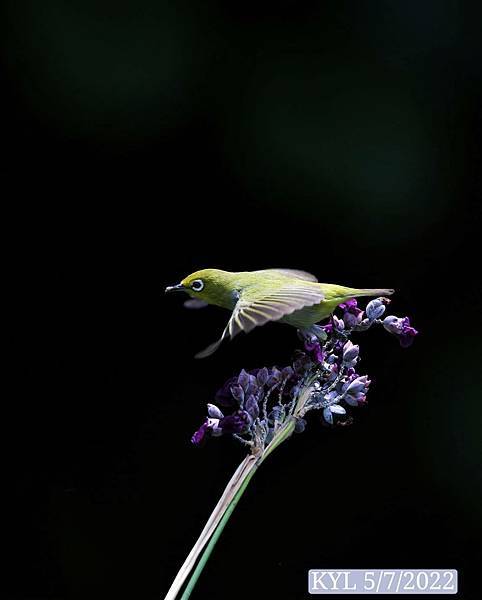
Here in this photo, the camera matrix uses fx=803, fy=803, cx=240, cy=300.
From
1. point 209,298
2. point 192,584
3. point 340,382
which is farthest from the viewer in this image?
point 209,298

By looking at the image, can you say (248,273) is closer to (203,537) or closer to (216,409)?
(216,409)

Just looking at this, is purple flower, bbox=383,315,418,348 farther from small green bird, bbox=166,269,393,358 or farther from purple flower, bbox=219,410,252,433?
purple flower, bbox=219,410,252,433

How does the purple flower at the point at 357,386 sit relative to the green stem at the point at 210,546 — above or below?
above

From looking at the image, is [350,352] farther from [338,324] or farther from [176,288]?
[176,288]

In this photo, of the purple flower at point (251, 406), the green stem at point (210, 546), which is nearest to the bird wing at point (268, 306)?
the purple flower at point (251, 406)

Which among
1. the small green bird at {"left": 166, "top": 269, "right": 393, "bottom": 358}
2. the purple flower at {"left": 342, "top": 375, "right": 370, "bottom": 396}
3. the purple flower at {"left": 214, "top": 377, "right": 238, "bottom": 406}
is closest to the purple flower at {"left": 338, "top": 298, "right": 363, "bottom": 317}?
the small green bird at {"left": 166, "top": 269, "right": 393, "bottom": 358}

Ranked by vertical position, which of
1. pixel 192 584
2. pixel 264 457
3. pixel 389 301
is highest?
pixel 389 301

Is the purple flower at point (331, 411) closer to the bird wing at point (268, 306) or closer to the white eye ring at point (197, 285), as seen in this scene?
the bird wing at point (268, 306)

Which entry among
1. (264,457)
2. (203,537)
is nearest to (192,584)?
(203,537)
